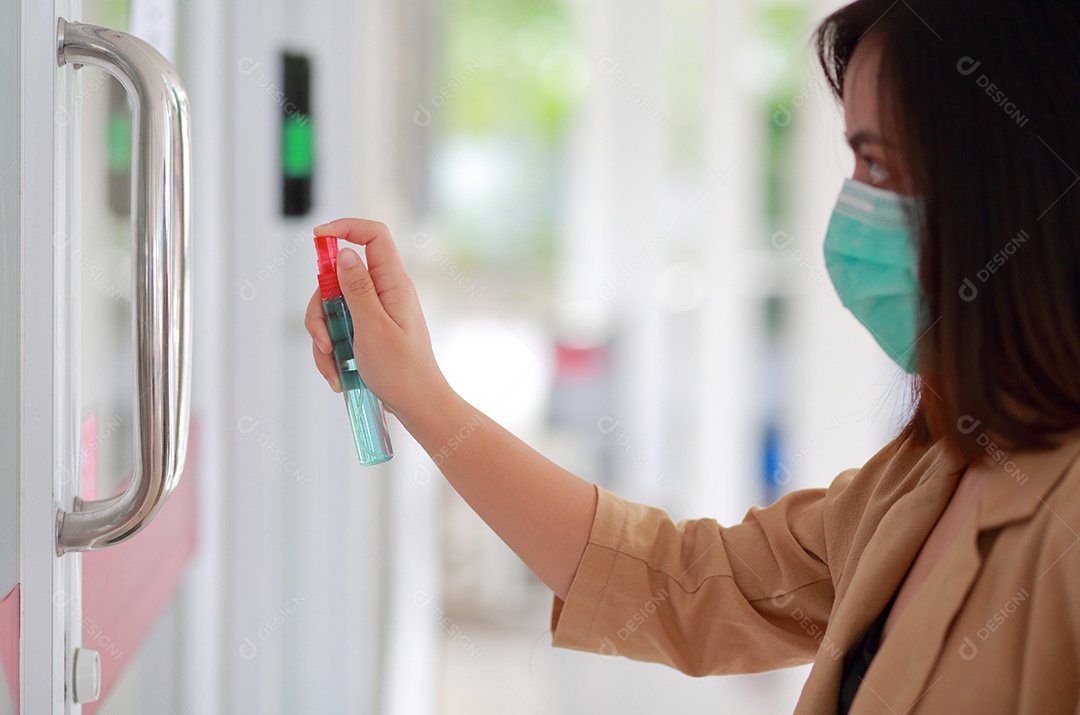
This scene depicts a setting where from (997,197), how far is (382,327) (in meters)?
0.51

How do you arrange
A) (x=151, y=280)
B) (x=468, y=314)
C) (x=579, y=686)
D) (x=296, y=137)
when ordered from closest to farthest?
(x=151, y=280)
(x=296, y=137)
(x=579, y=686)
(x=468, y=314)

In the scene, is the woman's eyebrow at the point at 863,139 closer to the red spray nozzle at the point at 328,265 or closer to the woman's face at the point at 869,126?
the woman's face at the point at 869,126

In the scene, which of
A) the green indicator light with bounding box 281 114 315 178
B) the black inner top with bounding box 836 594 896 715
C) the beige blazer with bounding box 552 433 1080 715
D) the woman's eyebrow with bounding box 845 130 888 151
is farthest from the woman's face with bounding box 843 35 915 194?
the green indicator light with bounding box 281 114 315 178

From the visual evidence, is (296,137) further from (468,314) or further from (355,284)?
(468,314)

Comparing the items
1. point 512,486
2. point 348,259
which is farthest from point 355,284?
point 512,486

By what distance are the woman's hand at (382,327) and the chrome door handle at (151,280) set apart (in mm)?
153

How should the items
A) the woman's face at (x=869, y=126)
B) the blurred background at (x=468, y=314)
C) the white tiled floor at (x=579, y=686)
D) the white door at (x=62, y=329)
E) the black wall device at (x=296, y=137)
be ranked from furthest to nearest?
the white tiled floor at (x=579, y=686) → the black wall device at (x=296, y=137) → the blurred background at (x=468, y=314) → the woman's face at (x=869, y=126) → the white door at (x=62, y=329)

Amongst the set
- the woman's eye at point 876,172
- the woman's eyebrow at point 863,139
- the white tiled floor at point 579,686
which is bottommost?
the white tiled floor at point 579,686

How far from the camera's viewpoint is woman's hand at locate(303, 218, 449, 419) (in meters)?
0.77

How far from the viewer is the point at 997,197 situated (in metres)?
0.68

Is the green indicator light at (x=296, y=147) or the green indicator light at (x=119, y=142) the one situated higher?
the green indicator light at (x=296, y=147)

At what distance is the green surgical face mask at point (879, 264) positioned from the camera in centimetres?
76

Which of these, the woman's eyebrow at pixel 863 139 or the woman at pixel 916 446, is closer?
the woman at pixel 916 446

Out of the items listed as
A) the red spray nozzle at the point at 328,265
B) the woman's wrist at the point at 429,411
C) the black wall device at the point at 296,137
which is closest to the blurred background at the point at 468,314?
the black wall device at the point at 296,137
